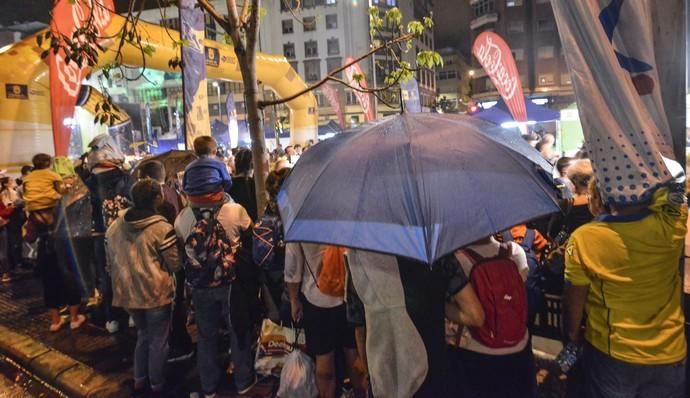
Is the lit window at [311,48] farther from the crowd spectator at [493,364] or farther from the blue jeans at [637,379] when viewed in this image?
the blue jeans at [637,379]

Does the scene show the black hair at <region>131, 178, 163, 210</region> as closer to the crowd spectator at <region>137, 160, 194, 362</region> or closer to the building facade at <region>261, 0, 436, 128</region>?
the crowd spectator at <region>137, 160, 194, 362</region>

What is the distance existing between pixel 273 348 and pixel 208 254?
3.08ft

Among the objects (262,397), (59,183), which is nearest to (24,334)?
(59,183)

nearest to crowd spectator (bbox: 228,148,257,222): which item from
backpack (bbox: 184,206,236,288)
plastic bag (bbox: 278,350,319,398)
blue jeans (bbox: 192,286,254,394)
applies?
backpack (bbox: 184,206,236,288)

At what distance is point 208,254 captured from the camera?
3.51 m

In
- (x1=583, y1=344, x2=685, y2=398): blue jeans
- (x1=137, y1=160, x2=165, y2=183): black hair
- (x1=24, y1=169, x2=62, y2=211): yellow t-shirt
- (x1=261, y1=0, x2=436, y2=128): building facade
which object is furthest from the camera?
(x1=261, y1=0, x2=436, y2=128): building facade

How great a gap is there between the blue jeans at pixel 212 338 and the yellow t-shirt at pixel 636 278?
8.63 ft

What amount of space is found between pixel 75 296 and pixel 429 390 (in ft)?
16.5

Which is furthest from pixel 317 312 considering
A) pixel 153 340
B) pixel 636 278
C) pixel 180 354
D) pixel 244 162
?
pixel 244 162

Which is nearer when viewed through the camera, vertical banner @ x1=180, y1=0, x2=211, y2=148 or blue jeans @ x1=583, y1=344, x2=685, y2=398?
blue jeans @ x1=583, y1=344, x2=685, y2=398

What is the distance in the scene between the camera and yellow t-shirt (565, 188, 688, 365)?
2.06 metres

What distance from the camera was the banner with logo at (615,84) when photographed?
215 cm

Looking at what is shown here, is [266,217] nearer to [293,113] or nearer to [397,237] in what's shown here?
[397,237]

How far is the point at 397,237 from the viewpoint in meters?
1.77
